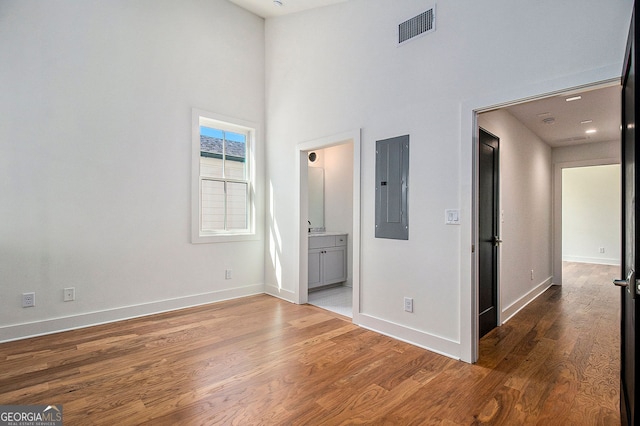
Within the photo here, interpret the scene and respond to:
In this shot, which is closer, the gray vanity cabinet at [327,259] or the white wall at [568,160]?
the gray vanity cabinet at [327,259]

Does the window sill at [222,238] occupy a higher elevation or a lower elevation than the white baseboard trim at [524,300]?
higher

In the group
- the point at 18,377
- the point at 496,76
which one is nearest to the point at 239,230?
the point at 18,377

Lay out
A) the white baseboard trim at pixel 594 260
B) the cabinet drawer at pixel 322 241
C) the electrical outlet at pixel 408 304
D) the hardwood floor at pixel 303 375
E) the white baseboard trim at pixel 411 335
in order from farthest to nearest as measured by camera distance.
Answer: the white baseboard trim at pixel 594 260 < the cabinet drawer at pixel 322 241 < the electrical outlet at pixel 408 304 < the white baseboard trim at pixel 411 335 < the hardwood floor at pixel 303 375

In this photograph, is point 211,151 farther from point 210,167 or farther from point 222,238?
point 222,238

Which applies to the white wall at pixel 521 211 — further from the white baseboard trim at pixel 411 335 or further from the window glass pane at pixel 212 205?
the window glass pane at pixel 212 205

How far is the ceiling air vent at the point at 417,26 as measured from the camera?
2885mm

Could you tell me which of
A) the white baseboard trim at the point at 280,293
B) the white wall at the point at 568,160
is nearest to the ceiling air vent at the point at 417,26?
the white baseboard trim at the point at 280,293

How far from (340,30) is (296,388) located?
12.1 ft

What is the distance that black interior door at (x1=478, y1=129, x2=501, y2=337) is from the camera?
3239 millimetres

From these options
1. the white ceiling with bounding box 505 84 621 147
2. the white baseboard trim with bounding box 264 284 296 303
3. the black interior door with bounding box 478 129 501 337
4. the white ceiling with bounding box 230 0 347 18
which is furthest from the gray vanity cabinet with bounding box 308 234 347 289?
the white ceiling with bounding box 230 0 347 18

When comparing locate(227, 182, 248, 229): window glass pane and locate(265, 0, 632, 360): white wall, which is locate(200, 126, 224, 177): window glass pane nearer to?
locate(227, 182, 248, 229): window glass pane

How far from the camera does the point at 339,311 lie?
13.1ft

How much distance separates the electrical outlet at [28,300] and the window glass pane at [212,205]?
5.98 ft

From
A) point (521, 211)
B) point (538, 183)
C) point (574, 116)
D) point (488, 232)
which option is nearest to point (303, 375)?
point (488, 232)
